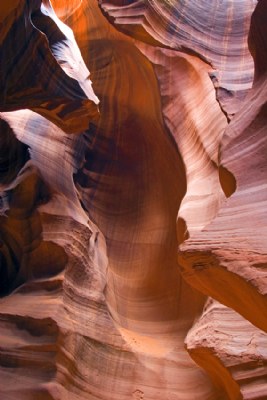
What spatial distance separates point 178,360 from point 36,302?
133 centimetres

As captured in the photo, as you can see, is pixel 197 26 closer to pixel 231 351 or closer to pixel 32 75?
pixel 32 75

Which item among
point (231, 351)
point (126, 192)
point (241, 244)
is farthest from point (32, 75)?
point (241, 244)

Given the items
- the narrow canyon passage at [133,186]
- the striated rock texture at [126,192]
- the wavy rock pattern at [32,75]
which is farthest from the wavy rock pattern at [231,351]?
the wavy rock pattern at [32,75]

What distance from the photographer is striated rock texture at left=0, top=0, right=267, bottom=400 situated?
4207 mm

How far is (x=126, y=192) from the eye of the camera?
6879 mm

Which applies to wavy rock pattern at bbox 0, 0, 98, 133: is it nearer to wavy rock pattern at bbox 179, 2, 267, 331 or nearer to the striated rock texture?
the striated rock texture

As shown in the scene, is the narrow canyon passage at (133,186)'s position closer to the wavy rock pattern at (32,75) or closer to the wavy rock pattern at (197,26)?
the wavy rock pattern at (197,26)

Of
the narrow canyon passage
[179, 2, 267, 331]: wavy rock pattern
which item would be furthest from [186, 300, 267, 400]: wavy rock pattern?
the narrow canyon passage

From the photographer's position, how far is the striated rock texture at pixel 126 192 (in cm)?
421

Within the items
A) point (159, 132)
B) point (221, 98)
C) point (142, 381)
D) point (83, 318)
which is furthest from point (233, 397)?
point (159, 132)

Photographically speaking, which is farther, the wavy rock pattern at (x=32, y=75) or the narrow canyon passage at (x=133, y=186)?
the narrow canyon passage at (x=133, y=186)

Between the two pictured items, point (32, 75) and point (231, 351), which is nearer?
point (231, 351)

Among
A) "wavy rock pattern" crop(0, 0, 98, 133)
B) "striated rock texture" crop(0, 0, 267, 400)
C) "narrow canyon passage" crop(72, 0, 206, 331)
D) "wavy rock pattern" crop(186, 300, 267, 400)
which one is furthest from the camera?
"narrow canyon passage" crop(72, 0, 206, 331)

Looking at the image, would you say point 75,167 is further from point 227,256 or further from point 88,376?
point 227,256
